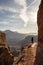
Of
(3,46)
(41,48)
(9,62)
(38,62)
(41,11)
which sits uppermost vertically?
(41,11)

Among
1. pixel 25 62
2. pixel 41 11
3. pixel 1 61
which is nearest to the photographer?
pixel 41 11

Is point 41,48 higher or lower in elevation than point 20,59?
higher

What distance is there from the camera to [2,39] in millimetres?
48281

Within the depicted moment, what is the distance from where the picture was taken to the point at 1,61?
43.1 m

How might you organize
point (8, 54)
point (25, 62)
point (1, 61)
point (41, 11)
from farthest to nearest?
point (8, 54) < point (1, 61) < point (25, 62) < point (41, 11)

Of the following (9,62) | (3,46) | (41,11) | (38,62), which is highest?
(41,11)

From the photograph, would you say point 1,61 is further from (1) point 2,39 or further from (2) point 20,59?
(2) point 20,59

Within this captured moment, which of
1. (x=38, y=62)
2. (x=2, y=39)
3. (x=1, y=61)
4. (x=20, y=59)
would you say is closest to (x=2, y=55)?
(x=1, y=61)

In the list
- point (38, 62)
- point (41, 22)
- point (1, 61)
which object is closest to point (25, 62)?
point (38, 62)

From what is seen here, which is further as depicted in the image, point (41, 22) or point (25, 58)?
point (25, 58)

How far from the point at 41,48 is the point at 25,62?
6.37 metres

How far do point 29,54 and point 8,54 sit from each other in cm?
1977

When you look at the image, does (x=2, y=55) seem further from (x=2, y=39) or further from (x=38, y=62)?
(x=38, y=62)

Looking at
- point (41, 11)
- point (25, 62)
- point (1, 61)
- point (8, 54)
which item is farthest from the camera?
point (8, 54)
